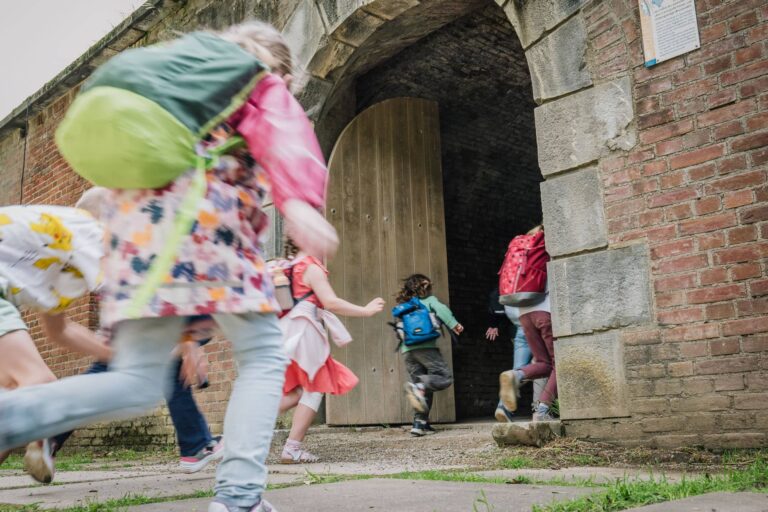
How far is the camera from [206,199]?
184 cm

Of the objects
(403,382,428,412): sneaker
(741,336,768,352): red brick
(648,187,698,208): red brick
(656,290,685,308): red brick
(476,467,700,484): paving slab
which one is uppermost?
(648,187,698,208): red brick

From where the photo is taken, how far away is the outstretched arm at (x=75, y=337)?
2.78 metres

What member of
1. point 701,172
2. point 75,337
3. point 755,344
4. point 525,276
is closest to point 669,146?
point 701,172

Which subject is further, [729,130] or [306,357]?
[306,357]

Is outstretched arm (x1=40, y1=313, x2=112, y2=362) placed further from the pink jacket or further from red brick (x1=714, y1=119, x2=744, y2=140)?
red brick (x1=714, y1=119, x2=744, y2=140)

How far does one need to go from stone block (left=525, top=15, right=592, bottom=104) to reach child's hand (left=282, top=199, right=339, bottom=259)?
9.83 ft

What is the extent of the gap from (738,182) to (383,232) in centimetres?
376

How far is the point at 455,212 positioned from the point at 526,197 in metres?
1.40

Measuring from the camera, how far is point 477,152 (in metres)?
9.29

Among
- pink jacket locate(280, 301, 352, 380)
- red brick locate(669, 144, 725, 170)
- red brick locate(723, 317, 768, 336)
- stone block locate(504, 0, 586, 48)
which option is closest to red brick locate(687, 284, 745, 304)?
red brick locate(723, 317, 768, 336)

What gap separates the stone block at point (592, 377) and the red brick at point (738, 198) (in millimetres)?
892

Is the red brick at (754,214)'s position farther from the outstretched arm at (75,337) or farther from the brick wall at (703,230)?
the outstretched arm at (75,337)

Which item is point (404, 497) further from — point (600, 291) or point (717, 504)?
point (600, 291)

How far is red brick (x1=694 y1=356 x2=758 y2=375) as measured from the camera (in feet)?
11.3
